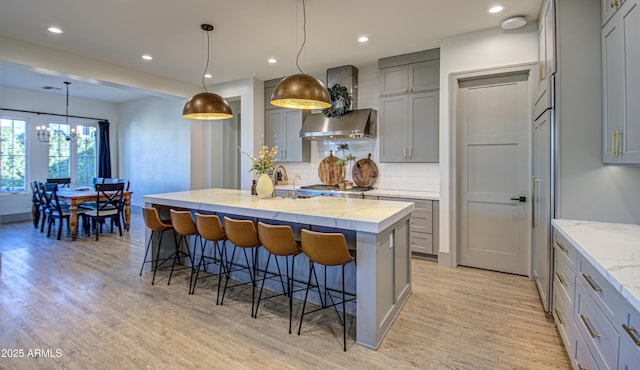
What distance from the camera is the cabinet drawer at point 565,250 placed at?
2.01 meters

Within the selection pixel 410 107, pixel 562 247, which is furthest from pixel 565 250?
pixel 410 107

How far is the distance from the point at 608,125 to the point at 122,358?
3.66m

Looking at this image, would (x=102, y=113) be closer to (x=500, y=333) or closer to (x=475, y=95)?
(x=475, y=95)

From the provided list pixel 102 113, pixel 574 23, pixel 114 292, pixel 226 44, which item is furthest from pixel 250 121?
pixel 102 113

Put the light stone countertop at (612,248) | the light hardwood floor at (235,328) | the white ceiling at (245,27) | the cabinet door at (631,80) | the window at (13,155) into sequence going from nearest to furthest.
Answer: the light stone countertop at (612,248)
the cabinet door at (631,80)
the light hardwood floor at (235,328)
the white ceiling at (245,27)
the window at (13,155)

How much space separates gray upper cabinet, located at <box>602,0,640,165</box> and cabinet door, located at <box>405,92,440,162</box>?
7.14 ft

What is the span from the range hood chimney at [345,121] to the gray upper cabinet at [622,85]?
2.84m

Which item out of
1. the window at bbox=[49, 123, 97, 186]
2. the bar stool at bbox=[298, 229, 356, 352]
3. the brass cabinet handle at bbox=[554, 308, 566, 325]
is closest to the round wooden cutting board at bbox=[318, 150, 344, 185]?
the bar stool at bbox=[298, 229, 356, 352]

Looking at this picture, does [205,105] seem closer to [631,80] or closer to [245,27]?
[245,27]

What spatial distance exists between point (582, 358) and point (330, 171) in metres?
4.16

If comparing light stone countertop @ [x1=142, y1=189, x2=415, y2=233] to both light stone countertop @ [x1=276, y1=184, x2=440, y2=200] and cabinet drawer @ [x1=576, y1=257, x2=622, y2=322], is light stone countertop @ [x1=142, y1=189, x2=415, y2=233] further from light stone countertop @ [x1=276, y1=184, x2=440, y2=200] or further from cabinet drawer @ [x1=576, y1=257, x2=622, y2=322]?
light stone countertop @ [x1=276, y1=184, x2=440, y2=200]

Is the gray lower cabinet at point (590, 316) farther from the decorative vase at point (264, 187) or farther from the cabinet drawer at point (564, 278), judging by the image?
the decorative vase at point (264, 187)

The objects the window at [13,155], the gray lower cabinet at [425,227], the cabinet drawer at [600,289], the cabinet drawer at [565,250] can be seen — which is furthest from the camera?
the window at [13,155]

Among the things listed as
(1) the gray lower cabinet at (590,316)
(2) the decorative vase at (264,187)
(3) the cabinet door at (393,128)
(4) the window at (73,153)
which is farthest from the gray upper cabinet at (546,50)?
(4) the window at (73,153)
